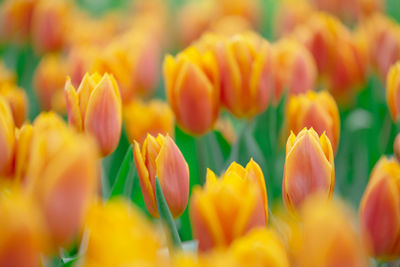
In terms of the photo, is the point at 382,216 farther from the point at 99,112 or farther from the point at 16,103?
the point at 16,103

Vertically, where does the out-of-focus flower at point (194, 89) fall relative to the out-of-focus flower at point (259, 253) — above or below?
above

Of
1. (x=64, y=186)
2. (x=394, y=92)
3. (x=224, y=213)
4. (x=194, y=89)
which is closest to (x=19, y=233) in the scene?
(x=64, y=186)

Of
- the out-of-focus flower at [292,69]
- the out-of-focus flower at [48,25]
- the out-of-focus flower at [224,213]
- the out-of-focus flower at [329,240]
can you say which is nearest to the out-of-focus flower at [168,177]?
the out-of-focus flower at [224,213]

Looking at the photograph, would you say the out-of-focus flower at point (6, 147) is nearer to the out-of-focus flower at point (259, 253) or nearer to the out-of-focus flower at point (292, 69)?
the out-of-focus flower at point (259, 253)

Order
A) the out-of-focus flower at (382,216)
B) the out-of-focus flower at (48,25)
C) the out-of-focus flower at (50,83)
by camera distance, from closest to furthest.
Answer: the out-of-focus flower at (382,216), the out-of-focus flower at (50,83), the out-of-focus flower at (48,25)

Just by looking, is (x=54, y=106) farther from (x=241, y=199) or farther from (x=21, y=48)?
(x=241, y=199)

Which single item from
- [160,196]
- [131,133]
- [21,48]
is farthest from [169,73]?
[21,48]

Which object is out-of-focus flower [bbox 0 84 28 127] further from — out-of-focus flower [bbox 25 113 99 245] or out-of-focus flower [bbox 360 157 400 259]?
out-of-focus flower [bbox 360 157 400 259]
